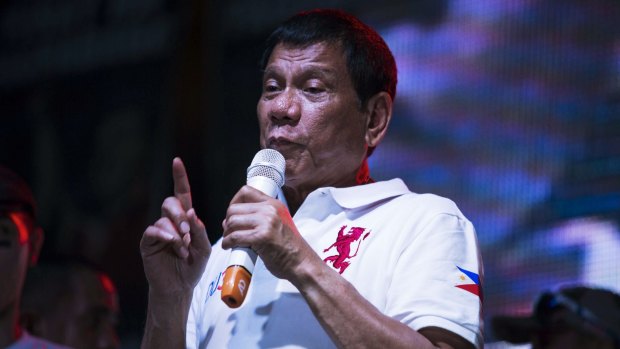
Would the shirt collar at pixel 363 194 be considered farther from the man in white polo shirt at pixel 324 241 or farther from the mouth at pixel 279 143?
the mouth at pixel 279 143

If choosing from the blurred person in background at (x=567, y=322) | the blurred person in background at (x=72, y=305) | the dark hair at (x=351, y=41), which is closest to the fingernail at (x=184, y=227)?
the dark hair at (x=351, y=41)

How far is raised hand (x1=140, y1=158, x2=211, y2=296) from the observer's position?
1.85 metres

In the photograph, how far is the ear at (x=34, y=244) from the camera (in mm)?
3070

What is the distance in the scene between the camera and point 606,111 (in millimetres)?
2514

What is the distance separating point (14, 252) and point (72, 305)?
408 mm

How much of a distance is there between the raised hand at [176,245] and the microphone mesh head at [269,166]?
162 mm

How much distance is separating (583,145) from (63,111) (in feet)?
6.21

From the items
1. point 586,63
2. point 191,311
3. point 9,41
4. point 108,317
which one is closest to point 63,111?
point 9,41

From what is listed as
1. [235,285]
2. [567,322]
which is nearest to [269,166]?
[235,285]

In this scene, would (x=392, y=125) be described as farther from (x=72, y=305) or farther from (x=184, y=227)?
(x=72, y=305)

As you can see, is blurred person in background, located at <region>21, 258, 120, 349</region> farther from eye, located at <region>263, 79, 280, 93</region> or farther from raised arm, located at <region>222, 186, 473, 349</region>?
raised arm, located at <region>222, 186, 473, 349</region>

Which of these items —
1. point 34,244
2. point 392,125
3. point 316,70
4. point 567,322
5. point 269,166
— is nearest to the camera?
point 269,166

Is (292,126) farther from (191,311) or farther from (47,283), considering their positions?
(47,283)

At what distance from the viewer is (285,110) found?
2.01m
